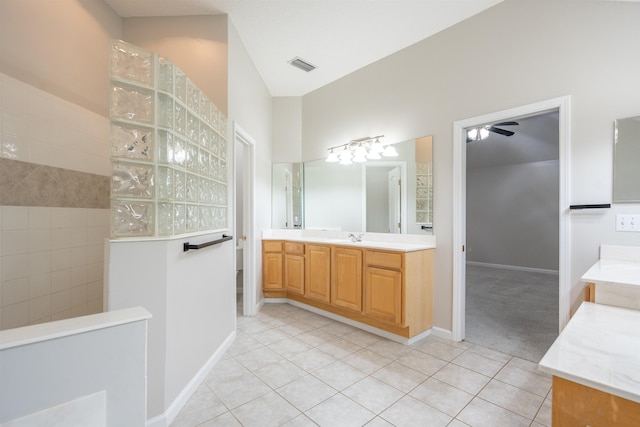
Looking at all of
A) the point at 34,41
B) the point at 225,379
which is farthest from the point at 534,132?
the point at 34,41

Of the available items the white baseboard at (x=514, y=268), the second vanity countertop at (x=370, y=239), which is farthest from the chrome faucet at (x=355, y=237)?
the white baseboard at (x=514, y=268)

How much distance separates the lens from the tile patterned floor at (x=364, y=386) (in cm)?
158

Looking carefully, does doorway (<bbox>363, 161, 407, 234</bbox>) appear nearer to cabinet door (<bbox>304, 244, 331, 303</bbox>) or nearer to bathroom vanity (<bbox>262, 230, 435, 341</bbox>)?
bathroom vanity (<bbox>262, 230, 435, 341</bbox>)

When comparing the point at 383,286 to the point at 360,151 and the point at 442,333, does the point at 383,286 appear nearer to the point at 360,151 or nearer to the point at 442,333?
the point at 442,333

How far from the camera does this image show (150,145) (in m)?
1.51

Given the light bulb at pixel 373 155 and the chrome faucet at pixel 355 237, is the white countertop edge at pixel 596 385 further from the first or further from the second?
the light bulb at pixel 373 155

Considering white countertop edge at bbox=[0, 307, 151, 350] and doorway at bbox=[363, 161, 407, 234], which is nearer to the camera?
white countertop edge at bbox=[0, 307, 151, 350]

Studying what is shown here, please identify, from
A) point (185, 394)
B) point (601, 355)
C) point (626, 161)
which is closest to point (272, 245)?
point (185, 394)

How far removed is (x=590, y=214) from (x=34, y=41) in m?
3.87

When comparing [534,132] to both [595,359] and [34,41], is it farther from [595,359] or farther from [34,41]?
[34,41]

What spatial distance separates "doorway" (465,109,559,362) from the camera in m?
3.69

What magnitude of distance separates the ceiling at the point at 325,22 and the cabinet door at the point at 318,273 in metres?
2.14

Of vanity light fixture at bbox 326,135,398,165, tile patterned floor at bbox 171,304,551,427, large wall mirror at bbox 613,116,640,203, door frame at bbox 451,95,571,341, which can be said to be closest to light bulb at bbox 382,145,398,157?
vanity light fixture at bbox 326,135,398,165

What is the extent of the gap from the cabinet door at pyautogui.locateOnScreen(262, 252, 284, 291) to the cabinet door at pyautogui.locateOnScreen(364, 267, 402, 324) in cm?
128
